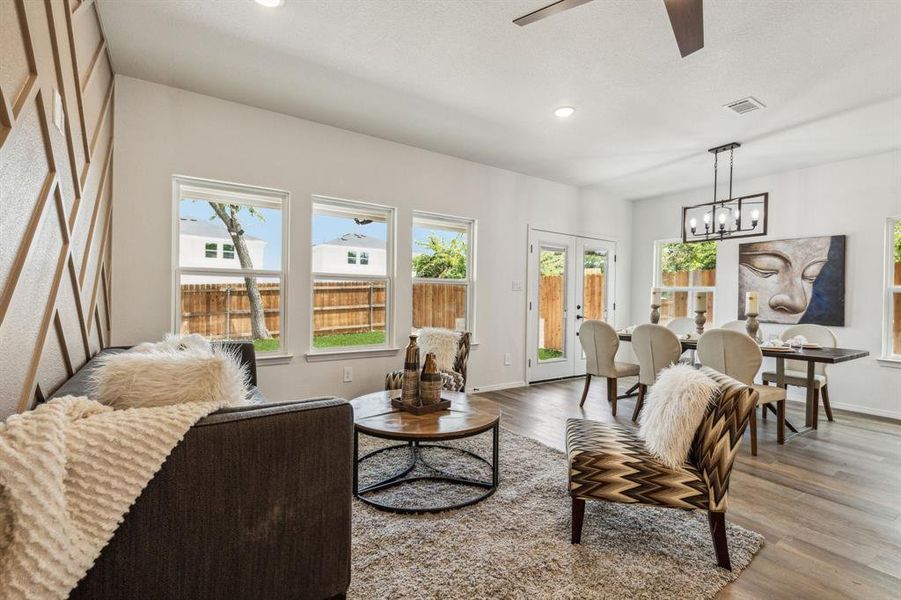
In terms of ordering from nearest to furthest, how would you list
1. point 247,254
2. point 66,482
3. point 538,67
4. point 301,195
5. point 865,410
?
point 66,482, point 538,67, point 247,254, point 301,195, point 865,410

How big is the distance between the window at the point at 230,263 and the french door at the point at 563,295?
3.01 m

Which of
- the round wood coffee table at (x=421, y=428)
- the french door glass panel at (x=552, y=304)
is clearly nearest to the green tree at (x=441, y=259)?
the french door glass panel at (x=552, y=304)

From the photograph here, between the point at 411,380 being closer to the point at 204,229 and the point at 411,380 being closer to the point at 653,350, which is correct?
the point at 204,229

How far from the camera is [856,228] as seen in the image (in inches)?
178

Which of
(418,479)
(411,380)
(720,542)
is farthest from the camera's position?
(418,479)

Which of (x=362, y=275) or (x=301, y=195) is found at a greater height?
(x=301, y=195)

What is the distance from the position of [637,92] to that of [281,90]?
257cm

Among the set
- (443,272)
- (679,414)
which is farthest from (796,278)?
(679,414)

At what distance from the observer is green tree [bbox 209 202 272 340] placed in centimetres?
356

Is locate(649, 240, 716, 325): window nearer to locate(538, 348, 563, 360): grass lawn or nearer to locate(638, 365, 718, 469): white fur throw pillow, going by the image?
locate(538, 348, 563, 360): grass lawn

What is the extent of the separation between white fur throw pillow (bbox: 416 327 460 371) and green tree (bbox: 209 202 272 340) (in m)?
1.32

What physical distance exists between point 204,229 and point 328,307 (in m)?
1.17

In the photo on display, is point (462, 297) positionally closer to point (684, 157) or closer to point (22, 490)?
point (684, 157)

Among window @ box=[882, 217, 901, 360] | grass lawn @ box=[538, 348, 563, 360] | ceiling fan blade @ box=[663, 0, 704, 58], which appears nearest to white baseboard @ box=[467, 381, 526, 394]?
grass lawn @ box=[538, 348, 563, 360]
